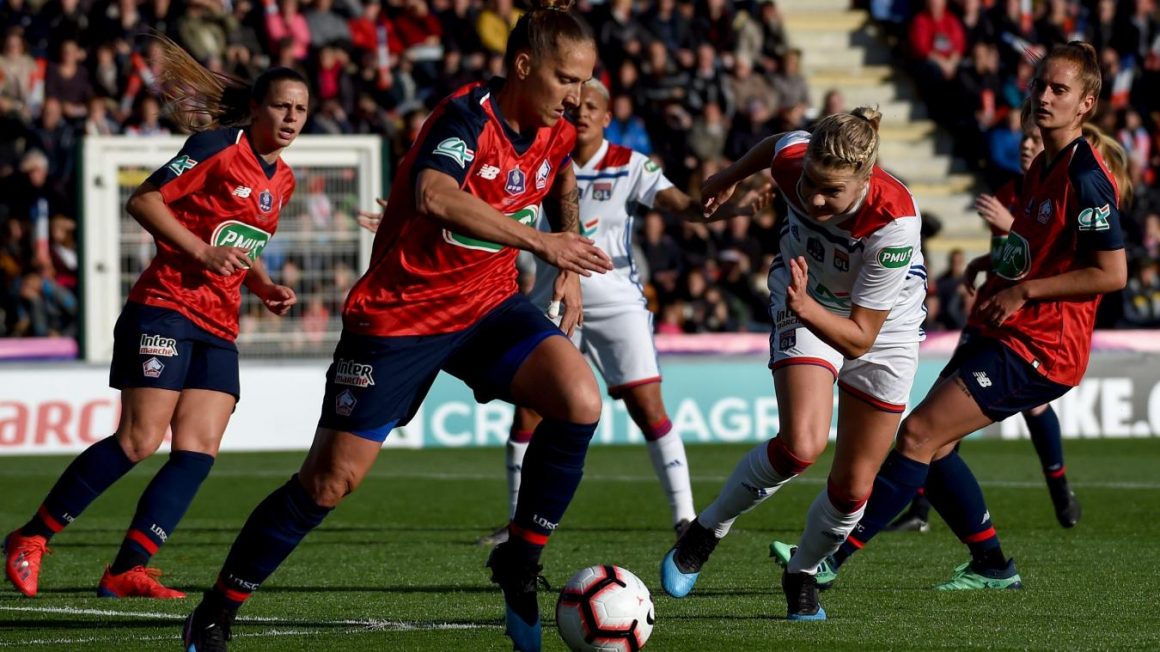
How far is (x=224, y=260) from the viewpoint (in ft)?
22.9

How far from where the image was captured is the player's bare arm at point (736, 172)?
721 cm

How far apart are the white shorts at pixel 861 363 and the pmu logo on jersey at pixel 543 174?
3.79 feet

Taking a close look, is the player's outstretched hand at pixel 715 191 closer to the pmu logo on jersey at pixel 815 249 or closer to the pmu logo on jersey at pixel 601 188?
the pmu logo on jersey at pixel 815 249

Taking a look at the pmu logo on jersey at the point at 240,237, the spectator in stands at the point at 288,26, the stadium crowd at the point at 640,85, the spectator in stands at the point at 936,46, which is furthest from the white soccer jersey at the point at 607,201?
the spectator in stands at the point at 936,46

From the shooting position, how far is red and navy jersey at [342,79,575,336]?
19.0ft

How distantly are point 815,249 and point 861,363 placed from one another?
476 millimetres

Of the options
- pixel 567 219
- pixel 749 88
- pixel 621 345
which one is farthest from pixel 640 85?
pixel 567 219

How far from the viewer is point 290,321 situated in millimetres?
16484

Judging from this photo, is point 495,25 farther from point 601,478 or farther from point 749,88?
point 601,478

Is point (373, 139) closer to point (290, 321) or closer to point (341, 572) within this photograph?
point (290, 321)

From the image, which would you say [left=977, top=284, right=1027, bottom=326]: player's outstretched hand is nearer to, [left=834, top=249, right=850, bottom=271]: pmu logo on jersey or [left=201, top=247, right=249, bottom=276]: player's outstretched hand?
[left=834, top=249, right=850, bottom=271]: pmu logo on jersey

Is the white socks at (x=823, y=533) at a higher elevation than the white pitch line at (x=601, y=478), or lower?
higher

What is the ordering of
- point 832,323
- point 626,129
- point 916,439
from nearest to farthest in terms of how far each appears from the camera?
point 832,323 < point 916,439 < point 626,129

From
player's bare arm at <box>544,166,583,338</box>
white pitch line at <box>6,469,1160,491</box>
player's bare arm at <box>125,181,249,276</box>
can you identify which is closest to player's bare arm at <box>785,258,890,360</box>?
player's bare arm at <box>544,166,583,338</box>
